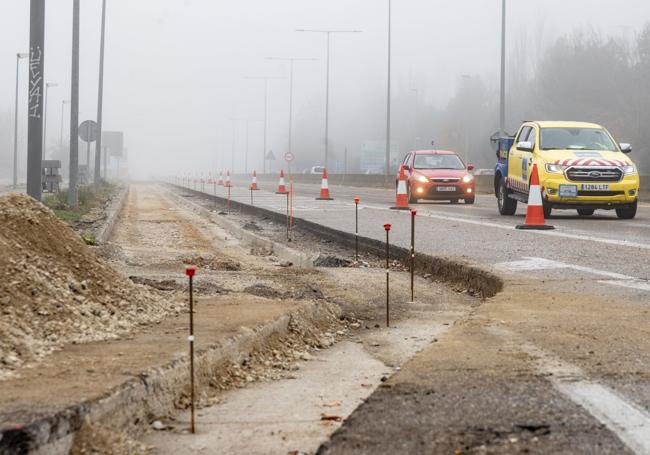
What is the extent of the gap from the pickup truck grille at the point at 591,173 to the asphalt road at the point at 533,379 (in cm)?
833

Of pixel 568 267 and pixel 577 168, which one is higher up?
pixel 577 168

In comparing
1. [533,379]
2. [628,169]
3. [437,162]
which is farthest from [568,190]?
[533,379]

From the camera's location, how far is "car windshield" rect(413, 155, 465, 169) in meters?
27.8

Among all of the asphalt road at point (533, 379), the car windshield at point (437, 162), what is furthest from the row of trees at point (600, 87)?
the asphalt road at point (533, 379)

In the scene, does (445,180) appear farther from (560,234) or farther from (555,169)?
(560,234)

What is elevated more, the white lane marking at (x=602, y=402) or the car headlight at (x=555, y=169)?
the car headlight at (x=555, y=169)

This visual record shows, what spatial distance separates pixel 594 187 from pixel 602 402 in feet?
47.0

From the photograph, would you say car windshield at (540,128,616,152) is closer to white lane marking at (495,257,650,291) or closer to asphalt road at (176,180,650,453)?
white lane marking at (495,257,650,291)

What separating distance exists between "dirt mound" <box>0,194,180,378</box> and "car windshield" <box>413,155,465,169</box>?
21.0 metres

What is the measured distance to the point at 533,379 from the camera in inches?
187

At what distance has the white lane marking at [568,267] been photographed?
8.56 meters

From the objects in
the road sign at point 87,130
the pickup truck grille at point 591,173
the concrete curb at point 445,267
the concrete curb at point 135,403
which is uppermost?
the road sign at point 87,130

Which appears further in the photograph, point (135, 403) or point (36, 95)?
point (36, 95)

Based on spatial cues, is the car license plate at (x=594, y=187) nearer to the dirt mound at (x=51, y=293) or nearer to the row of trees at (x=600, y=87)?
the dirt mound at (x=51, y=293)
